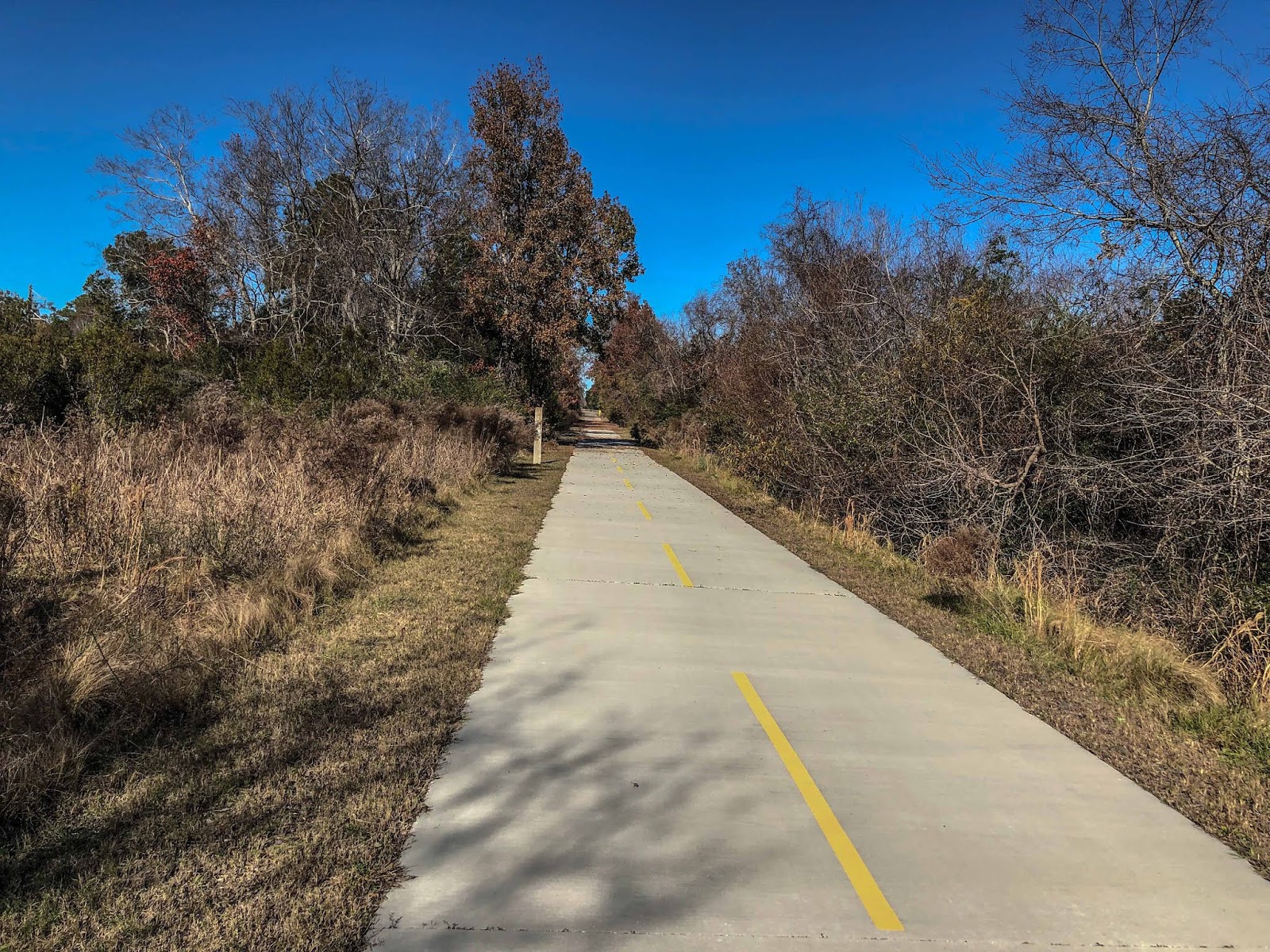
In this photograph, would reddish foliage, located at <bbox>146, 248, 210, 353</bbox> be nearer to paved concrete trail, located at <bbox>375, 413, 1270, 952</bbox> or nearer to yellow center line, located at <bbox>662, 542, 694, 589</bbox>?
yellow center line, located at <bbox>662, 542, 694, 589</bbox>

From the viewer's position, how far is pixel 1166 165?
303 inches

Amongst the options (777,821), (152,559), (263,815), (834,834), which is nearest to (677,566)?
(152,559)

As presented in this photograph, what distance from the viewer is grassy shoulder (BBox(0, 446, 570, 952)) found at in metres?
2.68

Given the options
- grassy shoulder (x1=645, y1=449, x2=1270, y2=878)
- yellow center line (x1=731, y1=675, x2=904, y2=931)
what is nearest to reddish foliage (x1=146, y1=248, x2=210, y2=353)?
grassy shoulder (x1=645, y1=449, x2=1270, y2=878)

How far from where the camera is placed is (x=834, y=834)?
3600 mm

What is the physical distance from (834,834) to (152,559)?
5997 millimetres

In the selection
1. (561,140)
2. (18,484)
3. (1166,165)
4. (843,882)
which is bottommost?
(843,882)

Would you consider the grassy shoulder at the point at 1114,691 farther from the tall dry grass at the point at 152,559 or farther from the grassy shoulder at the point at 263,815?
the tall dry grass at the point at 152,559

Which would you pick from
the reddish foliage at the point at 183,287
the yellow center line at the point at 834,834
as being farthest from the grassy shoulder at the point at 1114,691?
the reddish foliage at the point at 183,287

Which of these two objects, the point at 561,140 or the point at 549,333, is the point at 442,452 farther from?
the point at 561,140

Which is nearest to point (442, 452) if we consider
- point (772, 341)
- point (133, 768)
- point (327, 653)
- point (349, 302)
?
point (772, 341)

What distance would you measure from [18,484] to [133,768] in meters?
3.63

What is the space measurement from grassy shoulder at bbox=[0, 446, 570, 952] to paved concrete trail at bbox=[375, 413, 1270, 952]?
0.23 meters

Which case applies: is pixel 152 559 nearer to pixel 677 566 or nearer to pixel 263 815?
pixel 263 815
